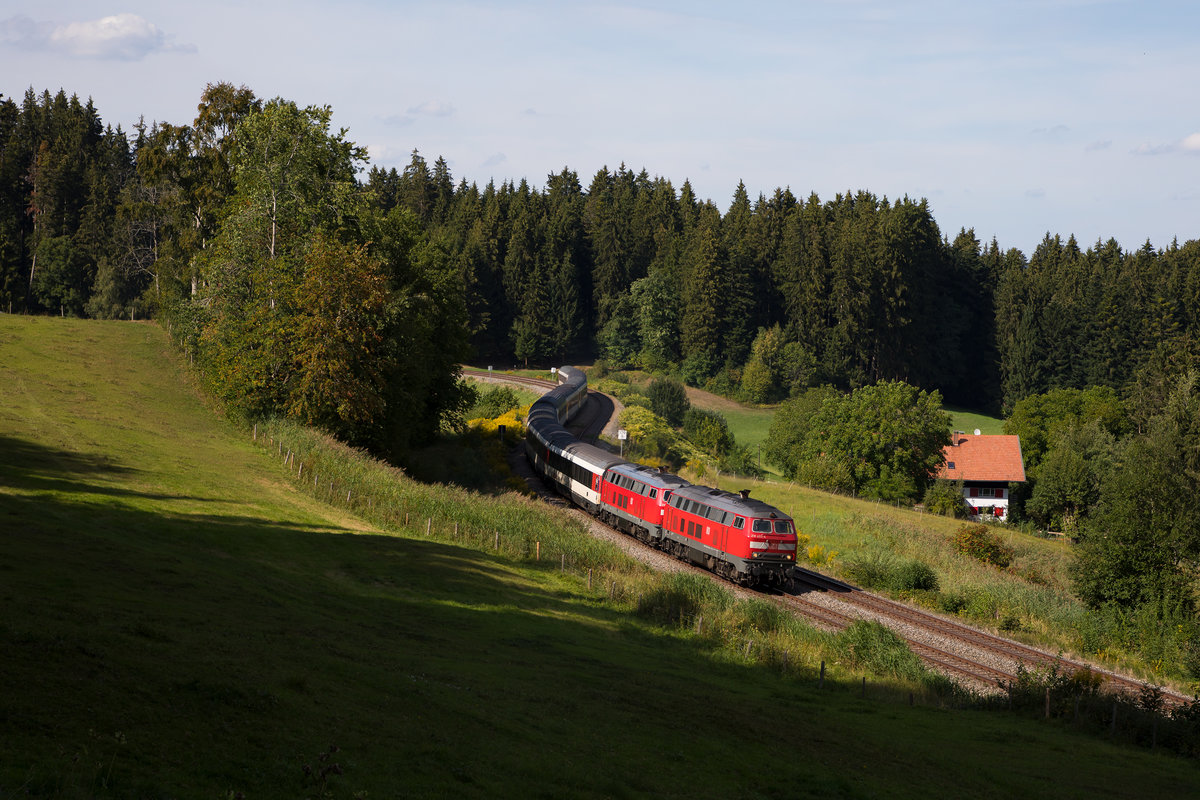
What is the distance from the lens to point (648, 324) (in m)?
136

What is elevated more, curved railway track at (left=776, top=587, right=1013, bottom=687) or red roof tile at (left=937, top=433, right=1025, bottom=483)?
red roof tile at (left=937, top=433, right=1025, bottom=483)

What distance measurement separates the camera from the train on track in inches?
1485

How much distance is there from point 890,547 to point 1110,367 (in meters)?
89.6

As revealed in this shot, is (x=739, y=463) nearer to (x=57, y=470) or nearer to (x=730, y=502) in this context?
(x=730, y=502)

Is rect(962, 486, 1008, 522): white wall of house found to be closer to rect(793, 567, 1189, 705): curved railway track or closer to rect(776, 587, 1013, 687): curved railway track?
rect(793, 567, 1189, 705): curved railway track

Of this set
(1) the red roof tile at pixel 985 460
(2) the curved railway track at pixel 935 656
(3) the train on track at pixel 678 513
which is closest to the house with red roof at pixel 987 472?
(1) the red roof tile at pixel 985 460

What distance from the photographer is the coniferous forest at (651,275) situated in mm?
72625

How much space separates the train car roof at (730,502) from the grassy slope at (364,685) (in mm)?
7485

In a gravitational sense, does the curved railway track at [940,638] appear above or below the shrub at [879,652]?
below

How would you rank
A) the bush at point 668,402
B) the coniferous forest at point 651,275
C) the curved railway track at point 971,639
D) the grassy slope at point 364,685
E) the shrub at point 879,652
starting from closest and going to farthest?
the grassy slope at point 364,685 < the shrub at point 879,652 < the curved railway track at point 971,639 < the coniferous forest at point 651,275 < the bush at point 668,402

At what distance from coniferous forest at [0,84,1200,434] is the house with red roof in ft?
87.3

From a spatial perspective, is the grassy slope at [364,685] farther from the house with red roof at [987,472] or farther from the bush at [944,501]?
the house with red roof at [987,472]

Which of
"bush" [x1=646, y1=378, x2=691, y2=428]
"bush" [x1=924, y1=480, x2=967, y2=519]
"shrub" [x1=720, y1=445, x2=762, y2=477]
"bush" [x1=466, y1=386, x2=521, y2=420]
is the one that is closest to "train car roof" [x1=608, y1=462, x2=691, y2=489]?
"shrub" [x1=720, y1=445, x2=762, y2=477]

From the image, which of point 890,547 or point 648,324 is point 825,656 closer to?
point 890,547
